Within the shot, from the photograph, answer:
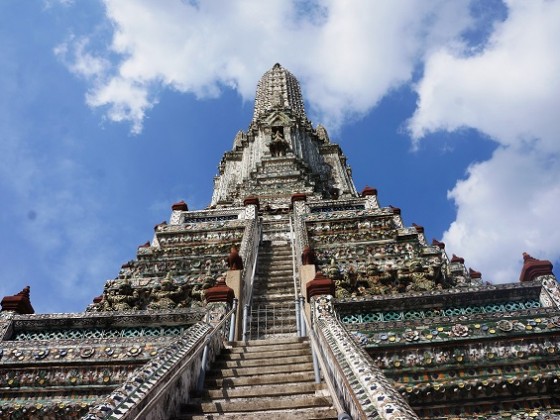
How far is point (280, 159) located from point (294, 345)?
19.2 metres

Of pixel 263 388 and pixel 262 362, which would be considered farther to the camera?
pixel 262 362

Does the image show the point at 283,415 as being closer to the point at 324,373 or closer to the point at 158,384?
the point at 324,373

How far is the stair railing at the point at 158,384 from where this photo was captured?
3.48m

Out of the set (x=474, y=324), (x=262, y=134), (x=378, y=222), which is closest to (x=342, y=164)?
(x=262, y=134)

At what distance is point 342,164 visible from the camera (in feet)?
115

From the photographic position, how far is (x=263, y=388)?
17.5 ft

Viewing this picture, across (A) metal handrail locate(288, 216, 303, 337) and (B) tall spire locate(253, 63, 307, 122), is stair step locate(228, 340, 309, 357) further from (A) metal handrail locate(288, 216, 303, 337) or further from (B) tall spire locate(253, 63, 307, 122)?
(B) tall spire locate(253, 63, 307, 122)

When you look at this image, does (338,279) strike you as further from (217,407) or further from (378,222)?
(217,407)

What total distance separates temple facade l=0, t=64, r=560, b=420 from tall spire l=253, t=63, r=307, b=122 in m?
25.9

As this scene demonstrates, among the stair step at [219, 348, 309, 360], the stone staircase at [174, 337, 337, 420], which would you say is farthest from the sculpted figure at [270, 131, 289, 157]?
the stair step at [219, 348, 309, 360]

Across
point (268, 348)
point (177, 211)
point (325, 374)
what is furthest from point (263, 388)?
point (177, 211)

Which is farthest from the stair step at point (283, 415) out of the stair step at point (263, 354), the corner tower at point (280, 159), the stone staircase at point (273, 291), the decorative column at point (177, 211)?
the corner tower at point (280, 159)

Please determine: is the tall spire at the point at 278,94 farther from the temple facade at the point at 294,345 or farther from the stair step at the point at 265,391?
the stair step at the point at 265,391

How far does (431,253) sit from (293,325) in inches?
195
